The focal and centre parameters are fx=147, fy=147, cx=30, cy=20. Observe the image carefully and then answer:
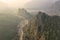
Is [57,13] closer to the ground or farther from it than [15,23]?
farther from it

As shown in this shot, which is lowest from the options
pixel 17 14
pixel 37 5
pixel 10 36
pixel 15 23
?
pixel 10 36

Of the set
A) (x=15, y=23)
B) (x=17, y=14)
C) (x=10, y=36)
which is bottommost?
(x=10, y=36)

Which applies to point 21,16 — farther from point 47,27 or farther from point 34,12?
point 47,27

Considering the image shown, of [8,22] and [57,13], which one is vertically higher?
[57,13]

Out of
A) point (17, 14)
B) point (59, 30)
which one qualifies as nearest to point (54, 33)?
point (59, 30)

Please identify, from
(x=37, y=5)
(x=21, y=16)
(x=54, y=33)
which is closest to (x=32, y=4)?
(x=37, y=5)

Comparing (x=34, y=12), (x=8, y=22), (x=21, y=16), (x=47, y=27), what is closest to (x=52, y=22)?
(x=47, y=27)

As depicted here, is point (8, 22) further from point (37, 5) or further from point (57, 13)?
point (57, 13)

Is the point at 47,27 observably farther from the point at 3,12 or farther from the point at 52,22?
the point at 3,12
